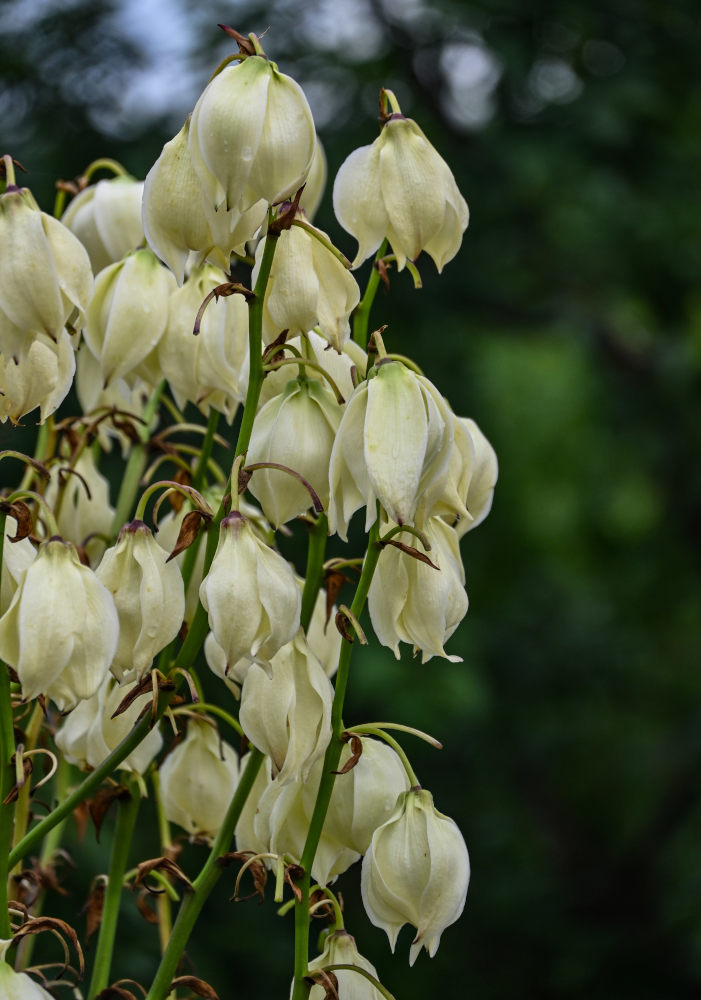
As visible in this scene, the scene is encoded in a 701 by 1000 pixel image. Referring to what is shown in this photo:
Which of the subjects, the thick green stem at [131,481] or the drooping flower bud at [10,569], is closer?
the drooping flower bud at [10,569]

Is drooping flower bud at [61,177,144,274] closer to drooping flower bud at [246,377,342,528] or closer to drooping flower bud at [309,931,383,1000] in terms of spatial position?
drooping flower bud at [246,377,342,528]

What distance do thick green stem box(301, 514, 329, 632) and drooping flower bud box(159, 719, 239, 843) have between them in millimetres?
85

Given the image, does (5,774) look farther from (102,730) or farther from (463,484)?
(463,484)

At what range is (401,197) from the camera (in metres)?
0.35

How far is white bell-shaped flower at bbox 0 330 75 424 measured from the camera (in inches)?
13.4

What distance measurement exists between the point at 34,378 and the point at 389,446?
105 mm

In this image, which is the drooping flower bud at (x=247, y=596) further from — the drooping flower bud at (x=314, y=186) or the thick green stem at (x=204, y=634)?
the drooping flower bud at (x=314, y=186)

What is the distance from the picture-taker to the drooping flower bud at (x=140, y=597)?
33cm

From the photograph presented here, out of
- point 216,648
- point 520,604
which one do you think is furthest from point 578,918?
point 216,648

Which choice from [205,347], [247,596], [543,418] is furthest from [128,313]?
[543,418]

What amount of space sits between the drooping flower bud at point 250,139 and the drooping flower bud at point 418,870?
0.17 meters

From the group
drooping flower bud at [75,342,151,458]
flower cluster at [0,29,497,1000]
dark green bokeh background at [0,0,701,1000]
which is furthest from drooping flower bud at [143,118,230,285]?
dark green bokeh background at [0,0,701,1000]

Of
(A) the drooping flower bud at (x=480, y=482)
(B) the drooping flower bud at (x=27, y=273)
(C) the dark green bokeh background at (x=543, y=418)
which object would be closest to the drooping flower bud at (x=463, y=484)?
(A) the drooping flower bud at (x=480, y=482)

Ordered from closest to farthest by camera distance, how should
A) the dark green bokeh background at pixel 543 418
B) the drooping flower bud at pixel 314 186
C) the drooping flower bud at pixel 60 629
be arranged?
the drooping flower bud at pixel 60 629 < the drooping flower bud at pixel 314 186 < the dark green bokeh background at pixel 543 418
